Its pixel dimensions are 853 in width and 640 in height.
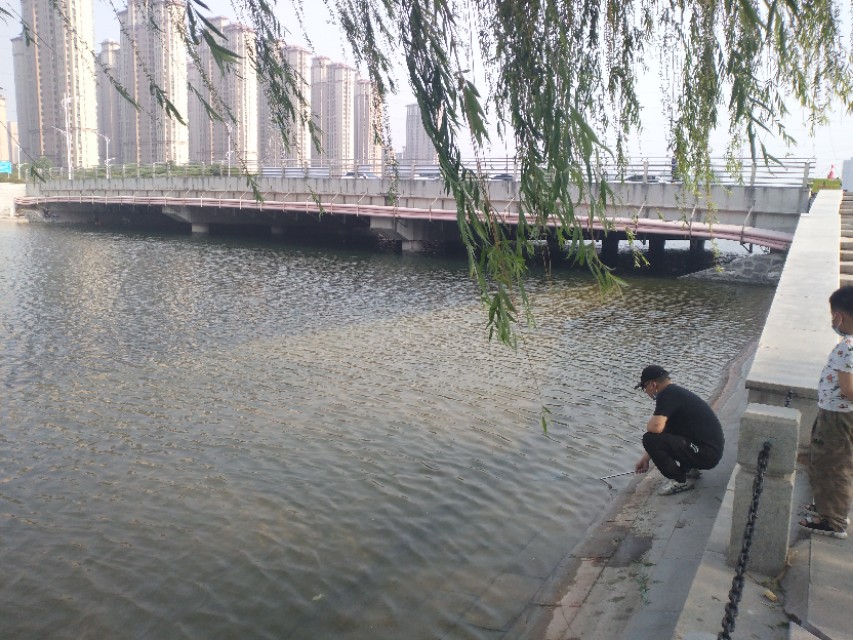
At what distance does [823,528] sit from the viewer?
446 cm

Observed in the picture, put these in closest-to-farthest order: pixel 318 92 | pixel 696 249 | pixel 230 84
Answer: pixel 230 84
pixel 318 92
pixel 696 249

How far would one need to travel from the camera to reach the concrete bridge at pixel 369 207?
2120 cm

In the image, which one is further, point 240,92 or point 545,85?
point 240,92

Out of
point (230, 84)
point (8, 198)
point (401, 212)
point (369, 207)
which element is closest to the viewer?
point (230, 84)

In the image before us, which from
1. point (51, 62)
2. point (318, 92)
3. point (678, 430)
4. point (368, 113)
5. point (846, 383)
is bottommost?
point (678, 430)

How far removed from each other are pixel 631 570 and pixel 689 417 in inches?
53.6

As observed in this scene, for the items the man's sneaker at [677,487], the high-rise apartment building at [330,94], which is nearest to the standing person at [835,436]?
the man's sneaker at [677,487]

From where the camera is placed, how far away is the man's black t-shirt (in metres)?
5.68

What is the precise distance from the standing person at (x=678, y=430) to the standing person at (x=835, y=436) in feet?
3.90

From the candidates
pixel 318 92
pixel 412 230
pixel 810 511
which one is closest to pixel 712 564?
pixel 810 511

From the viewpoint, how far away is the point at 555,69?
3830 mm

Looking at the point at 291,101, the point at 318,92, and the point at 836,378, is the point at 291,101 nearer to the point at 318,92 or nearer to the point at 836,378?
the point at 318,92

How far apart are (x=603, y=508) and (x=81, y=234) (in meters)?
37.5

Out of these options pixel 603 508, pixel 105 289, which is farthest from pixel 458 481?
pixel 105 289
